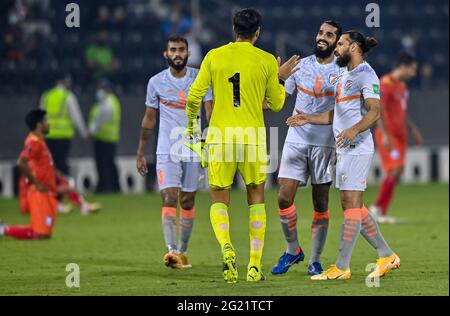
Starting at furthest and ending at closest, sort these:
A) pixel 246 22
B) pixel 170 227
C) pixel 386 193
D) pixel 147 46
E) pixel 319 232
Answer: pixel 147 46 → pixel 386 193 → pixel 170 227 → pixel 319 232 → pixel 246 22

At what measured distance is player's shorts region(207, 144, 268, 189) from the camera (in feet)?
33.7

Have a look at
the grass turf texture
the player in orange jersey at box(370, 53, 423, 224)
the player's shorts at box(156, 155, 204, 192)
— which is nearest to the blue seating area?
the grass turf texture

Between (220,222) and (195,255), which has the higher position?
(220,222)

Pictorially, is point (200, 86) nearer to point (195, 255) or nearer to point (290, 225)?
point (290, 225)

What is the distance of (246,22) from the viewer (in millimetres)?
10102

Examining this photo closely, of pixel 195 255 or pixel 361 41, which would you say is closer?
pixel 361 41

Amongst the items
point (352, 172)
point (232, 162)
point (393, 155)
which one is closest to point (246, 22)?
point (232, 162)

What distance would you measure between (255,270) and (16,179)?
1302 centimetres

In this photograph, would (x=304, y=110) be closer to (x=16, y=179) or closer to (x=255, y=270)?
(x=255, y=270)

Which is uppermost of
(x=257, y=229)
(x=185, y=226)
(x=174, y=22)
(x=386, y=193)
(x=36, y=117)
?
(x=174, y=22)

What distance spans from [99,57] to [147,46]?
184 cm

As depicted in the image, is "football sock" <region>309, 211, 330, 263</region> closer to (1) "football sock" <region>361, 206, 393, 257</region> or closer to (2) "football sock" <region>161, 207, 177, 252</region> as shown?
(1) "football sock" <region>361, 206, 393, 257</region>

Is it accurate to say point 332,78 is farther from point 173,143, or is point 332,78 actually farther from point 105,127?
point 105,127

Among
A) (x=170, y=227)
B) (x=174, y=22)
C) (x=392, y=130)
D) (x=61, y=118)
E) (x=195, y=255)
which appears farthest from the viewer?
(x=174, y=22)
